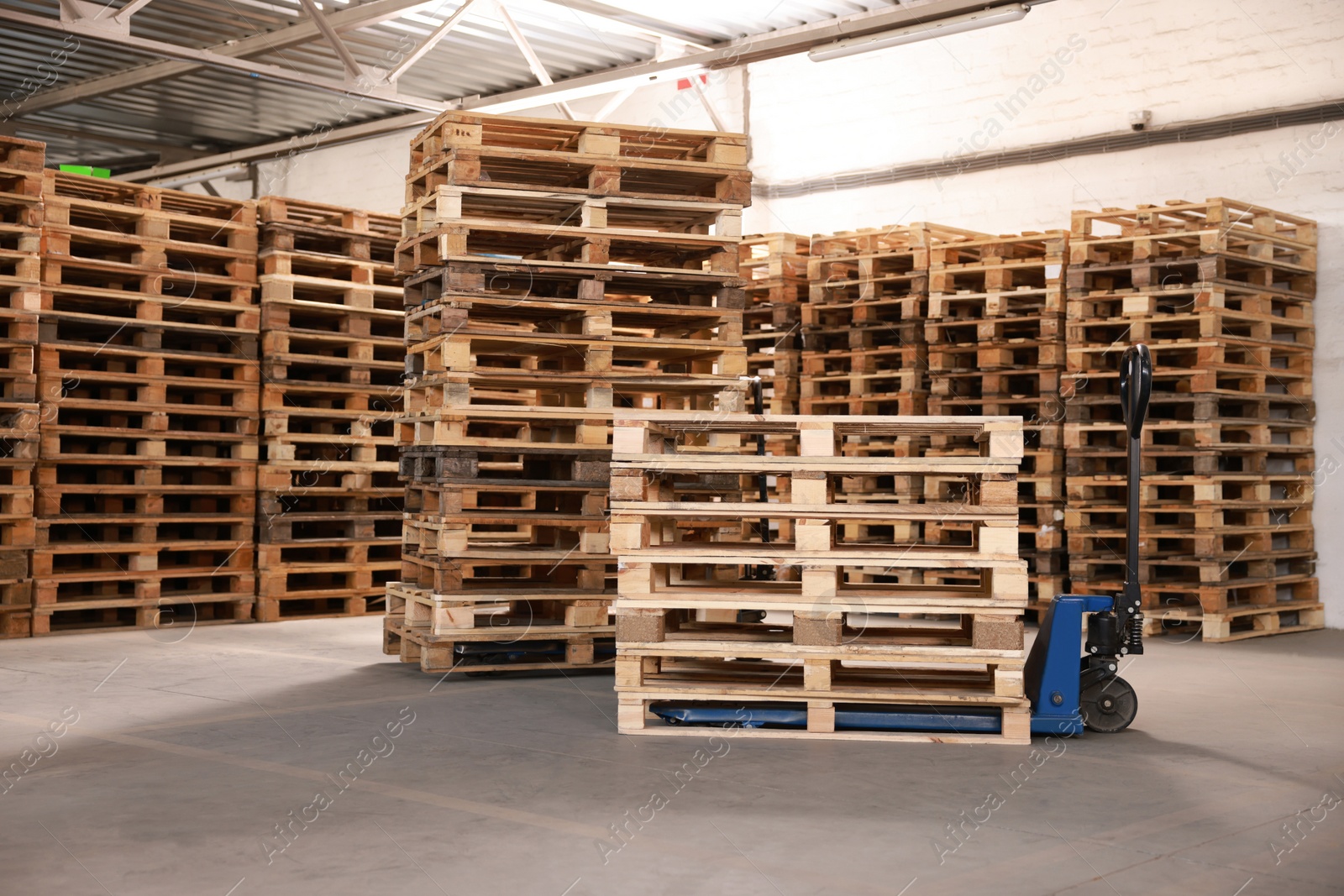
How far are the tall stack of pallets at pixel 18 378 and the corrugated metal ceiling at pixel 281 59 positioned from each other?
7.63 ft

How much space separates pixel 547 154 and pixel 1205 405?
5731 mm

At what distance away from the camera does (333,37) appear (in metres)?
12.6

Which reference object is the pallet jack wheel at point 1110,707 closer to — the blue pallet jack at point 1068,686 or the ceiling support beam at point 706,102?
the blue pallet jack at point 1068,686

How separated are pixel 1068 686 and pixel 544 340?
3849 millimetres

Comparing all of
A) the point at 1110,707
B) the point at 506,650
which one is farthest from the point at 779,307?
the point at 1110,707

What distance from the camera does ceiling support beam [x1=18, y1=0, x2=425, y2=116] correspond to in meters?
13.0

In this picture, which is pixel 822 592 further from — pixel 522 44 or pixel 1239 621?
pixel 522 44

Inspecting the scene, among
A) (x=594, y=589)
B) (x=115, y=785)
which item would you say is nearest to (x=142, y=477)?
(x=594, y=589)

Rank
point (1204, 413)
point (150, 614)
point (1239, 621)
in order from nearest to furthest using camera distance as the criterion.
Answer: point (1204, 413) → point (150, 614) → point (1239, 621)

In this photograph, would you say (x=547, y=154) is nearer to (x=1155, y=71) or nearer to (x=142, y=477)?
(x=142, y=477)

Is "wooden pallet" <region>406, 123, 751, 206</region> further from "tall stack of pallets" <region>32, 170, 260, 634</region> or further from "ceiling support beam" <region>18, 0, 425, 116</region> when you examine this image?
"ceiling support beam" <region>18, 0, 425, 116</region>

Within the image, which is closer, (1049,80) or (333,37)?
(333,37)

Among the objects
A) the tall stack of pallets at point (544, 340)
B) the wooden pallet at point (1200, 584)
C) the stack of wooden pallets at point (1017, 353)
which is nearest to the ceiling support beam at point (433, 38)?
the tall stack of pallets at point (544, 340)

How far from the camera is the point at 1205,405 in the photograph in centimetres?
1047
